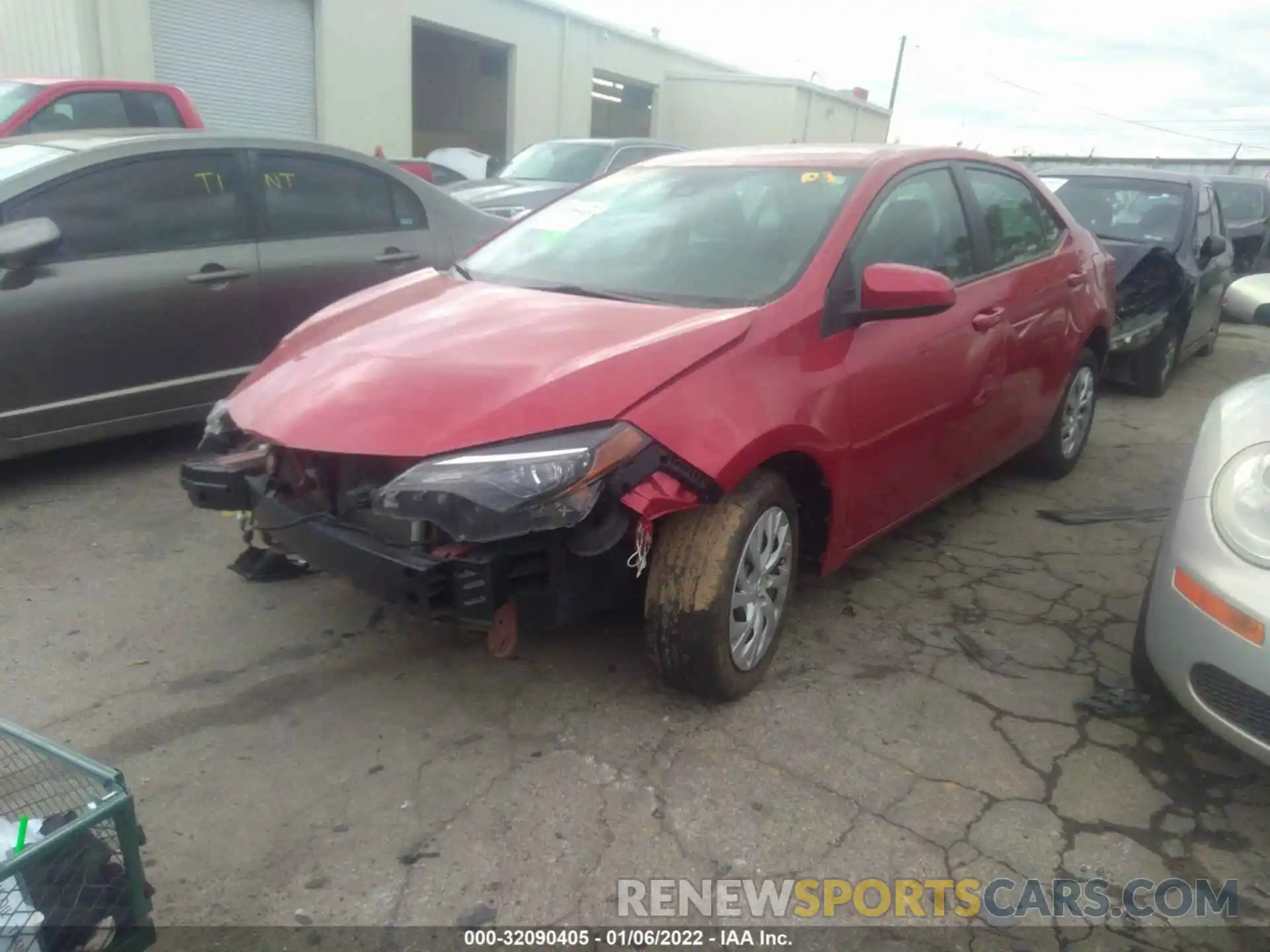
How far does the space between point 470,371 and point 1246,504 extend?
1.99m

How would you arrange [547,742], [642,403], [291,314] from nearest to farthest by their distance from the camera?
[642,403], [547,742], [291,314]

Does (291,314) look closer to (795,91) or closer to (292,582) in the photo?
(292,582)

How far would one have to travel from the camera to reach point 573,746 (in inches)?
108

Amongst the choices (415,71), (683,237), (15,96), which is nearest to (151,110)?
(15,96)

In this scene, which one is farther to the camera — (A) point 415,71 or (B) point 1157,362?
(A) point 415,71

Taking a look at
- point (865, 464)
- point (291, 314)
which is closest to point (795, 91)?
point (291, 314)

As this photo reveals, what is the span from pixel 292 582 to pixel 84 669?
2.54ft

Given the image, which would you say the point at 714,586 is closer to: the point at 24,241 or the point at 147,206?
the point at 24,241

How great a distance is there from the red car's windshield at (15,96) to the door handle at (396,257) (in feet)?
12.2

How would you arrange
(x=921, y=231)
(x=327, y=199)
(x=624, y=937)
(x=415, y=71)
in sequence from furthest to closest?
1. (x=415, y=71)
2. (x=327, y=199)
3. (x=921, y=231)
4. (x=624, y=937)

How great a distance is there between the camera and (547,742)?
109 inches

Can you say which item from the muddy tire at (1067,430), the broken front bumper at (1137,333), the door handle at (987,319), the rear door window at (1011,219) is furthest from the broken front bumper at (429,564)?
the broken front bumper at (1137,333)

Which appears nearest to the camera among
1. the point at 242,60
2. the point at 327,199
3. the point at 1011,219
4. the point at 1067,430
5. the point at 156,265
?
the point at 1011,219

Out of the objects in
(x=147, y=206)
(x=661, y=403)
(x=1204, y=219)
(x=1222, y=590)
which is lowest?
(x=1222, y=590)
